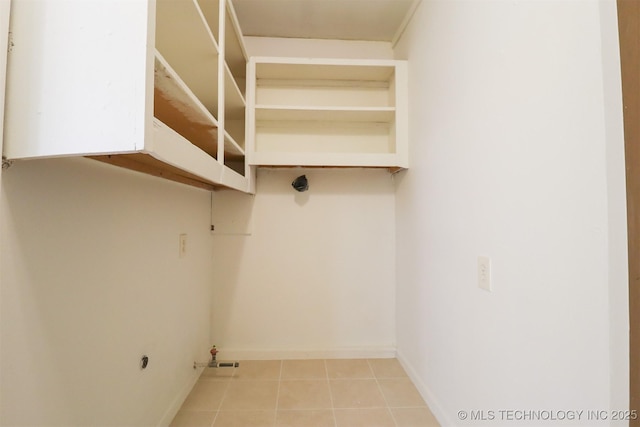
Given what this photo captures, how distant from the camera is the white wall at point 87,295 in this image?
67 centimetres

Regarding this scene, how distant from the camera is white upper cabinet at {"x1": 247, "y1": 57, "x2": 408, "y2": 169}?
1.81m

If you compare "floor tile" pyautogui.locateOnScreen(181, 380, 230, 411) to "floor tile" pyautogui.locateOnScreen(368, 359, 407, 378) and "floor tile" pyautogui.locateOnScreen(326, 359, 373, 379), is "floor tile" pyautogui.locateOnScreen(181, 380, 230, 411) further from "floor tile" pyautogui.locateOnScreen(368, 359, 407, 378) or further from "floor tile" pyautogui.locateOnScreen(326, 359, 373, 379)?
"floor tile" pyautogui.locateOnScreen(368, 359, 407, 378)

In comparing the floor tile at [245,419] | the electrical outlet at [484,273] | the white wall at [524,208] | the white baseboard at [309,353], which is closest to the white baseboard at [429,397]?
the white wall at [524,208]

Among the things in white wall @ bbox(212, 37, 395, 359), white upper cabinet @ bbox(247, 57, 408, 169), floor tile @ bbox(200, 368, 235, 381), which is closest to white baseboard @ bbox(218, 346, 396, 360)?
white wall @ bbox(212, 37, 395, 359)

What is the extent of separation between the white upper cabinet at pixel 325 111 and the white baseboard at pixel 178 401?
1508mm

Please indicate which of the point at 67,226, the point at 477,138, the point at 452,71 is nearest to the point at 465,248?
the point at 477,138

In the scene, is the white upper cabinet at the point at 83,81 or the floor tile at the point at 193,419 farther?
the floor tile at the point at 193,419

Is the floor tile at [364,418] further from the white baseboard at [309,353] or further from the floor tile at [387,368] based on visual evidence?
the white baseboard at [309,353]

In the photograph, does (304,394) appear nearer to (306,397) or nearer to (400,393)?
(306,397)

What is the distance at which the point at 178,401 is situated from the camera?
1.43 metres

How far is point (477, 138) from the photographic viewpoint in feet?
3.43

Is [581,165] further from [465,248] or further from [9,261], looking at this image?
[9,261]

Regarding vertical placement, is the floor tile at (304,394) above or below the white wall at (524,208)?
below

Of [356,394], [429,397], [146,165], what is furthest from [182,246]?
[429,397]
